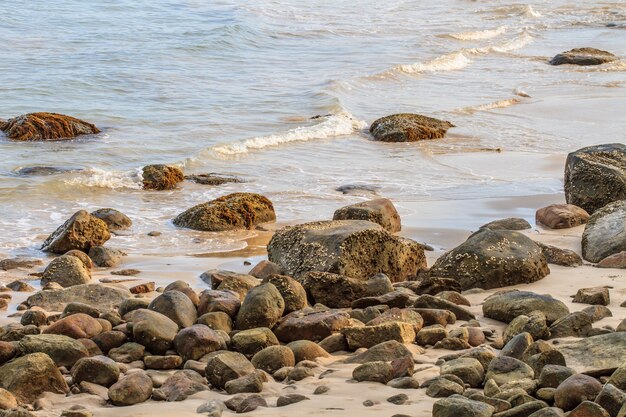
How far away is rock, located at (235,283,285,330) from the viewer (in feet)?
18.9

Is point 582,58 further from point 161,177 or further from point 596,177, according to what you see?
point 596,177

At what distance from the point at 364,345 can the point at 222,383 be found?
97 centimetres

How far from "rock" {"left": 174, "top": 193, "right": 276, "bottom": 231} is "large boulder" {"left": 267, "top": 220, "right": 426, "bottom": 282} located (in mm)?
2105

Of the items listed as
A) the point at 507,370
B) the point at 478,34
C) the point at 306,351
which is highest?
the point at 478,34

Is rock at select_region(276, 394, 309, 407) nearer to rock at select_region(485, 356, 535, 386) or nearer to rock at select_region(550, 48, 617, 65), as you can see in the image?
rock at select_region(485, 356, 535, 386)

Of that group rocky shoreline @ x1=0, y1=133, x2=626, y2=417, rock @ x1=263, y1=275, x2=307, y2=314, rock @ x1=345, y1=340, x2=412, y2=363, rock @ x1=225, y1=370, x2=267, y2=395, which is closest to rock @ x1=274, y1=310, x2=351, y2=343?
rocky shoreline @ x1=0, y1=133, x2=626, y2=417

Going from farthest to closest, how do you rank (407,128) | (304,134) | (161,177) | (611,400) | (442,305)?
(304,134) → (407,128) → (161,177) → (442,305) → (611,400)

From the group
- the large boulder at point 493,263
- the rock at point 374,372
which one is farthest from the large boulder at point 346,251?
the rock at point 374,372

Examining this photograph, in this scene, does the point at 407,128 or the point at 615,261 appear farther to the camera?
the point at 407,128

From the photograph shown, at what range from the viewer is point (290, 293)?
20.1 feet

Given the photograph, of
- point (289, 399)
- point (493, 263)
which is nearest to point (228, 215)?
point (493, 263)

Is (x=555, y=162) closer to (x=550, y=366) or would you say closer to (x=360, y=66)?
(x=550, y=366)

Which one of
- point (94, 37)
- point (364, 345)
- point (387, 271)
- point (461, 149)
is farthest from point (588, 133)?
point (94, 37)

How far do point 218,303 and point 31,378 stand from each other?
149cm
